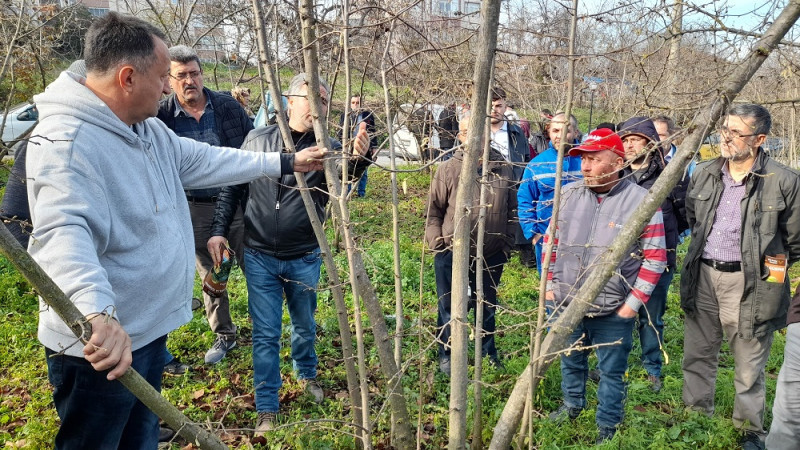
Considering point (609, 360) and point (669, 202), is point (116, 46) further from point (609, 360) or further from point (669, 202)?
point (669, 202)

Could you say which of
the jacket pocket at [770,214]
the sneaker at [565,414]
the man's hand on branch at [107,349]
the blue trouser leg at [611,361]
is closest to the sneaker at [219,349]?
the sneaker at [565,414]

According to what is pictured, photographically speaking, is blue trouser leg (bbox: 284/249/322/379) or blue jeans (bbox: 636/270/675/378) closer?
blue trouser leg (bbox: 284/249/322/379)

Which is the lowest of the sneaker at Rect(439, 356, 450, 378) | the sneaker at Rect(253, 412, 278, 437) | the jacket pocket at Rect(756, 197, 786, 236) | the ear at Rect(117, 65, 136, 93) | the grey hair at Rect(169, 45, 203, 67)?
the sneaker at Rect(439, 356, 450, 378)

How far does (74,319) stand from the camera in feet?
4.99

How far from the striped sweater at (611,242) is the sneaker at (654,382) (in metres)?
1.43

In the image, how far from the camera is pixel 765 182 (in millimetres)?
3463

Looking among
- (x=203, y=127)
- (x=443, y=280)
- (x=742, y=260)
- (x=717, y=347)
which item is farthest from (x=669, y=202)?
(x=203, y=127)

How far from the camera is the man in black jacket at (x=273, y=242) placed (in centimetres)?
341

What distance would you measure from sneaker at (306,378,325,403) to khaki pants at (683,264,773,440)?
2528 millimetres

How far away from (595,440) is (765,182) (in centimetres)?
191

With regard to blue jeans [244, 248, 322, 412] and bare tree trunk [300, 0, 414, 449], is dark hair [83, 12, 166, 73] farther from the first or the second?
blue jeans [244, 248, 322, 412]

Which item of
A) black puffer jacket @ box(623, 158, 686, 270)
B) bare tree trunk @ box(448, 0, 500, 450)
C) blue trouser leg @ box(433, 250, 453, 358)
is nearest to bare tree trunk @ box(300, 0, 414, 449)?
bare tree trunk @ box(448, 0, 500, 450)

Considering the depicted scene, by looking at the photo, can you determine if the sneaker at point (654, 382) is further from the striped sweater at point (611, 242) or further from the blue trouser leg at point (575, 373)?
the striped sweater at point (611, 242)

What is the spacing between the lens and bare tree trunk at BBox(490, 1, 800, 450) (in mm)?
1816
